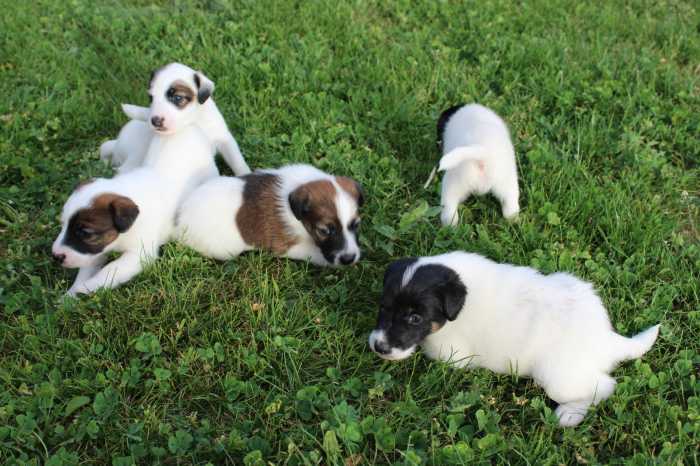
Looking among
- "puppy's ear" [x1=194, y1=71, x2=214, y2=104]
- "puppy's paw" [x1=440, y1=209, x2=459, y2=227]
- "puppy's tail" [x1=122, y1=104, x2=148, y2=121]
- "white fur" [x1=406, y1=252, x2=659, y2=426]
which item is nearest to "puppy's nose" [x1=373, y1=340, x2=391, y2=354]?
"white fur" [x1=406, y1=252, x2=659, y2=426]

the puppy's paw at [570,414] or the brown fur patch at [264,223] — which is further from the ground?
the brown fur patch at [264,223]

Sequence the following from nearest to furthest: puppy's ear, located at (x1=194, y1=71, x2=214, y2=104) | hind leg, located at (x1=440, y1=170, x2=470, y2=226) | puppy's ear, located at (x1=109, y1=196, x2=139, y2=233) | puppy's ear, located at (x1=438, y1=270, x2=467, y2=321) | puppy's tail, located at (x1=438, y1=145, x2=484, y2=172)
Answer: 1. puppy's ear, located at (x1=438, y1=270, x2=467, y2=321)
2. puppy's ear, located at (x1=109, y1=196, x2=139, y2=233)
3. puppy's tail, located at (x1=438, y1=145, x2=484, y2=172)
4. hind leg, located at (x1=440, y1=170, x2=470, y2=226)
5. puppy's ear, located at (x1=194, y1=71, x2=214, y2=104)

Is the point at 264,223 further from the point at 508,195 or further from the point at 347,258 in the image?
the point at 508,195

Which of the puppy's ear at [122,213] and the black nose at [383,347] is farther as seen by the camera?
the puppy's ear at [122,213]

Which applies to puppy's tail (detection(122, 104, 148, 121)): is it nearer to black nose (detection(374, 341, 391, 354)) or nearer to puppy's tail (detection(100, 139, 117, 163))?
puppy's tail (detection(100, 139, 117, 163))

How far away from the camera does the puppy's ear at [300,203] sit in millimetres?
4395

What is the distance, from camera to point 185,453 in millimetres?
3391

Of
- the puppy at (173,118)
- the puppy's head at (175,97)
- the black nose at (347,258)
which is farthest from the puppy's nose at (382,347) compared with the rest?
the puppy's head at (175,97)

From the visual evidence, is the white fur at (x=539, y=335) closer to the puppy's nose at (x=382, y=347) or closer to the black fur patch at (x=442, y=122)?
the puppy's nose at (x=382, y=347)

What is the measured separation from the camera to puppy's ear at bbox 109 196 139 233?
4242 mm

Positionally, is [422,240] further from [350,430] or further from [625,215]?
[350,430]

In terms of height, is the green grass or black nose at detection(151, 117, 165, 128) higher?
black nose at detection(151, 117, 165, 128)

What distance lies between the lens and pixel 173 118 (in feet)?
17.0

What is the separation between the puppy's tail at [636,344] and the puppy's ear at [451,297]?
0.91m
